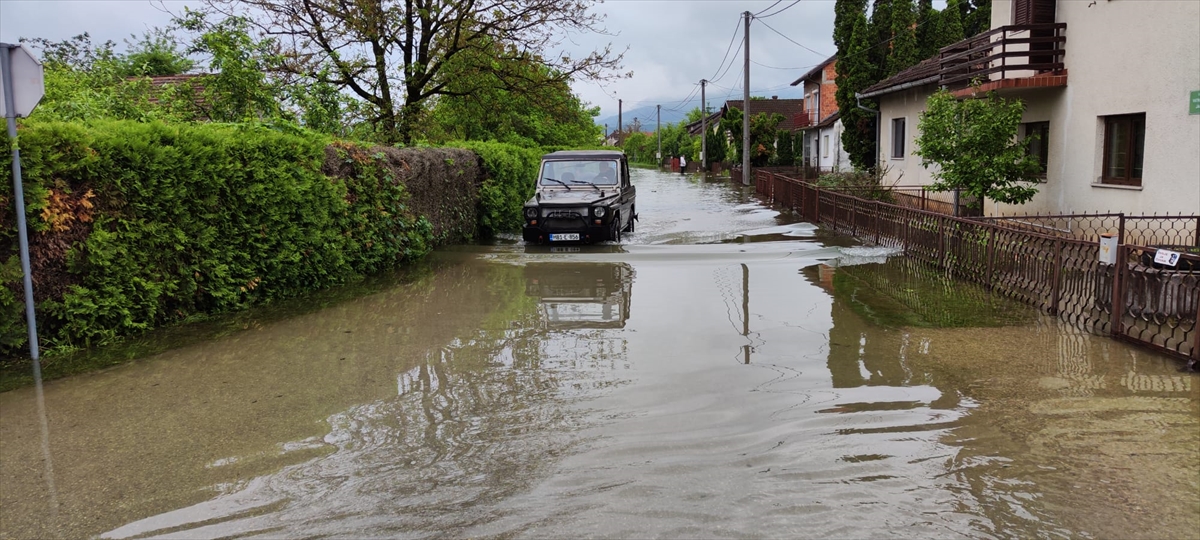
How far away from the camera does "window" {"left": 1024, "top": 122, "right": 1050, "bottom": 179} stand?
52.9ft

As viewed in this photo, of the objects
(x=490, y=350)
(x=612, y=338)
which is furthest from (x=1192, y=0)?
(x=490, y=350)

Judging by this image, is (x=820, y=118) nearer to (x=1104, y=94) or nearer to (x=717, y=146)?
(x=717, y=146)

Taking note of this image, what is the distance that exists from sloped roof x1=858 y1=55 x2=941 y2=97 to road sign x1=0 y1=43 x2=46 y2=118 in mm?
18074

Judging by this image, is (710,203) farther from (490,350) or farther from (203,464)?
(203,464)

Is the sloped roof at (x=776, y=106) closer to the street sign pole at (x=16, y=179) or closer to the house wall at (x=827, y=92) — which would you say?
the house wall at (x=827, y=92)

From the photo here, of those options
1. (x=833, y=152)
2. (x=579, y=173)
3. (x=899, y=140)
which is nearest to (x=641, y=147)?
(x=833, y=152)

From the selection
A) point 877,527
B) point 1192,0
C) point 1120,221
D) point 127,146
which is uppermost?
point 1192,0

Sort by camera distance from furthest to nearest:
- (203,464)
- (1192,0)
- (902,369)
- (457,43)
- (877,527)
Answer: (457,43) → (1192,0) → (902,369) → (203,464) → (877,527)

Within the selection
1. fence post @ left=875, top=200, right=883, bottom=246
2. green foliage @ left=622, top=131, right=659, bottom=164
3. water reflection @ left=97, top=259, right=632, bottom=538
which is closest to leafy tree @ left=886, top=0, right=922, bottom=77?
fence post @ left=875, top=200, right=883, bottom=246

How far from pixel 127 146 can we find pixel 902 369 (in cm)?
698

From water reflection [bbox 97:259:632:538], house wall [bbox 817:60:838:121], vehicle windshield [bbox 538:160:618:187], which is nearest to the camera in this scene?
water reflection [bbox 97:259:632:538]

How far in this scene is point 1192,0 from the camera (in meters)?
11.3

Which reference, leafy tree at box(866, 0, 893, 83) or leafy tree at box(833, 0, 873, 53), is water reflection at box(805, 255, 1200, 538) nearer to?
leafy tree at box(866, 0, 893, 83)

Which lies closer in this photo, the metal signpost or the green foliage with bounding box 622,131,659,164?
the metal signpost
